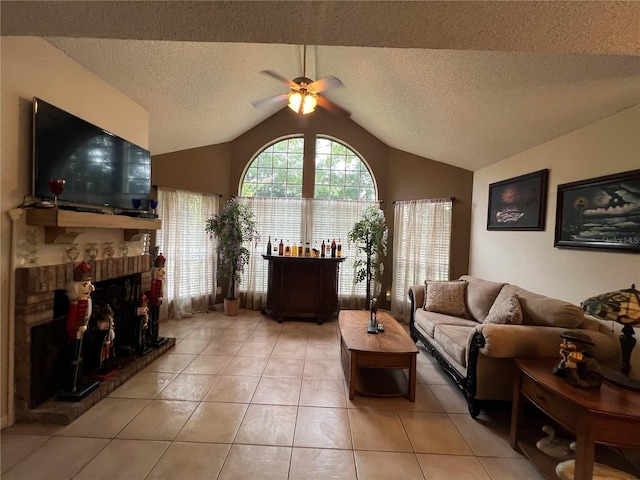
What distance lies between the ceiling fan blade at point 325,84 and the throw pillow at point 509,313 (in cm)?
249

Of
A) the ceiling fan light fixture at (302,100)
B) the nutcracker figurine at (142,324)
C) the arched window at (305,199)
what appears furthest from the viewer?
the arched window at (305,199)

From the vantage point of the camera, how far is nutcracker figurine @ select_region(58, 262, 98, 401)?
2.22 m

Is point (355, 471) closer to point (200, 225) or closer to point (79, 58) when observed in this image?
point (79, 58)

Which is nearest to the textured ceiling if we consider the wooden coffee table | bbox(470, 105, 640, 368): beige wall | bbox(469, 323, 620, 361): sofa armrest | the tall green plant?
A: bbox(470, 105, 640, 368): beige wall

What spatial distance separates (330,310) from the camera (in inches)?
187

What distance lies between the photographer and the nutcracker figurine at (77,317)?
222 cm

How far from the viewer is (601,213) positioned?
2373 mm

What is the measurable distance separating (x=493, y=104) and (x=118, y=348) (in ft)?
14.3

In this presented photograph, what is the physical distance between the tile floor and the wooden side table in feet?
1.61

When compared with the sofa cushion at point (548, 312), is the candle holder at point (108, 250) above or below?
above

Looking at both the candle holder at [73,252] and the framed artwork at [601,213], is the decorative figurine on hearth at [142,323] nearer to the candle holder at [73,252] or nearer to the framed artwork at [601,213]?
the candle holder at [73,252]

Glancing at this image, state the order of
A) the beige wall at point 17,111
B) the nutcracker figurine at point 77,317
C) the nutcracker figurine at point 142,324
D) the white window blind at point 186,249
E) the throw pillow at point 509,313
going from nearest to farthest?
the beige wall at point 17,111
the nutcracker figurine at point 77,317
the throw pillow at point 509,313
the nutcracker figurine at point 142,324
the white window blind at point 186,249

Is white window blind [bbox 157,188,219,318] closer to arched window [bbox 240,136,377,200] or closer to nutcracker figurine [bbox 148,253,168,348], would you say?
arched window [bbox 240,136,377,200]

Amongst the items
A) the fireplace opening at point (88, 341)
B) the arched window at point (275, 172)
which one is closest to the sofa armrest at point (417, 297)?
the arched window at point (275, 172)
